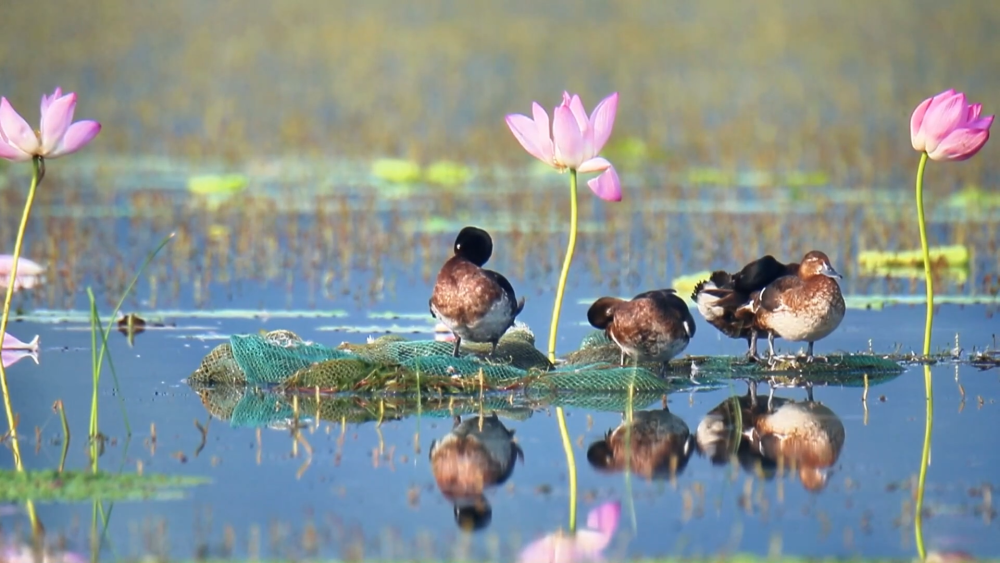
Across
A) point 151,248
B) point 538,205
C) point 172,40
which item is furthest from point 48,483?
point 172,40

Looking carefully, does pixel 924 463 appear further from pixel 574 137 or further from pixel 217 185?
pixel 217 185

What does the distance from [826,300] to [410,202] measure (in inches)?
483

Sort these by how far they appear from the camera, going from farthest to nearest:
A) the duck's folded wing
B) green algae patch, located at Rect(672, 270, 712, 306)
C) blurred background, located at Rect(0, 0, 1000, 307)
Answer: blurred background, located at Rect(0, 0, 1000, 307) → green algae patch, located at Rect(672, 270, 712, 306) → the duck's folded wing

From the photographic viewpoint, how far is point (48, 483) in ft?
22.1

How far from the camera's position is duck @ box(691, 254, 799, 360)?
992 cm

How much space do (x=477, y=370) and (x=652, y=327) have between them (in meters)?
0.97

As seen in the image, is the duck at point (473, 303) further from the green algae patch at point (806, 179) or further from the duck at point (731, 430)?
the green algae patch at point (806, 179)

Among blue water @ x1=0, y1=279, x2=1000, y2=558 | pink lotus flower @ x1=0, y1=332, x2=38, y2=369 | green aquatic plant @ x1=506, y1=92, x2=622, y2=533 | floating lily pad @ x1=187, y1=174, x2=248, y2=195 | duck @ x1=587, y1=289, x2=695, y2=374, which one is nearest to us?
blue water @ x1=0, y1=279, x2=1000, y2=558

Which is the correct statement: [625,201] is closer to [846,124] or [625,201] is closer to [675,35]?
[846,124]

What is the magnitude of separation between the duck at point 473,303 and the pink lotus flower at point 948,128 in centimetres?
249

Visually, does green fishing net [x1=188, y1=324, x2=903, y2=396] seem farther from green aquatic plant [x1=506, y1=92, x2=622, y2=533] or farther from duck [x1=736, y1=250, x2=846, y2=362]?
green aquatic plant [x1=506, y1=92, x2=622, y2=533]

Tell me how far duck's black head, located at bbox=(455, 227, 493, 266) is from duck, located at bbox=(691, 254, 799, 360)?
1.34 metres

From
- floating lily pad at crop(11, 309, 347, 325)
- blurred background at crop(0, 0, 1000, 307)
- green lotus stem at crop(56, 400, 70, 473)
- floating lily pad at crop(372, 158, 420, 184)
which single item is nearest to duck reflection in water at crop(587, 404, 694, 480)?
green lotus stem at crop(56, 400, 70, 473)

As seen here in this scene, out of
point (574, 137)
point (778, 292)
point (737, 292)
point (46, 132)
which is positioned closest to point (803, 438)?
point (778, 292)
